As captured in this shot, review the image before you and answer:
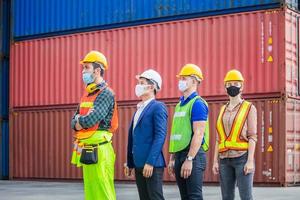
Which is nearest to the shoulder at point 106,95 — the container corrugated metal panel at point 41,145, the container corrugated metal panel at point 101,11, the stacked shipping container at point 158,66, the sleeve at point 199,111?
A: the sleeve at point 199,111

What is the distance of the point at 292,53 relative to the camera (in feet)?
53.1

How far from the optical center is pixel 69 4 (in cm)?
1967

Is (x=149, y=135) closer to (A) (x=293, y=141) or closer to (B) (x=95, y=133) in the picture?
(B) (x=95, y=133)

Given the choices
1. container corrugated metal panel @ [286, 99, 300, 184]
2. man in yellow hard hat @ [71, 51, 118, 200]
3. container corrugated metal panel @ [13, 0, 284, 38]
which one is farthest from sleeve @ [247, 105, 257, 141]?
container corrugated metal panel @ [13, 0, 284, 38]

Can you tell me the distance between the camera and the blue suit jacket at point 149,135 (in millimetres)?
5912

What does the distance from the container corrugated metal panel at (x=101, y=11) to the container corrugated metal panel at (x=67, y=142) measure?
2.41 meters

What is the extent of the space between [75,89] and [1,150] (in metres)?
3.69

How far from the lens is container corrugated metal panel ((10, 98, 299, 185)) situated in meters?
15.7

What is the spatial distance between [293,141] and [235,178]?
9.88m

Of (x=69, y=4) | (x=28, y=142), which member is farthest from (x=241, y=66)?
(x=28, y=142)

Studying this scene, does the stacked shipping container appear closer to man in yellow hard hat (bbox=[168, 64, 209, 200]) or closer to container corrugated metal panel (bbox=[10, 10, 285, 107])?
container corrugated metal panel (bbox=[10, 10, 285, 107])

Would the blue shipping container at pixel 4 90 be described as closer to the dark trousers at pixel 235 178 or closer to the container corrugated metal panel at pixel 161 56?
the container corrugated metal panel at pixel 161 56

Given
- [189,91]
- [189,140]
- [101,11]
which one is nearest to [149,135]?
[189,140]

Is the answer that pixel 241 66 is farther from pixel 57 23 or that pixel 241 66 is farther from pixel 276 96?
pixel 57 23
